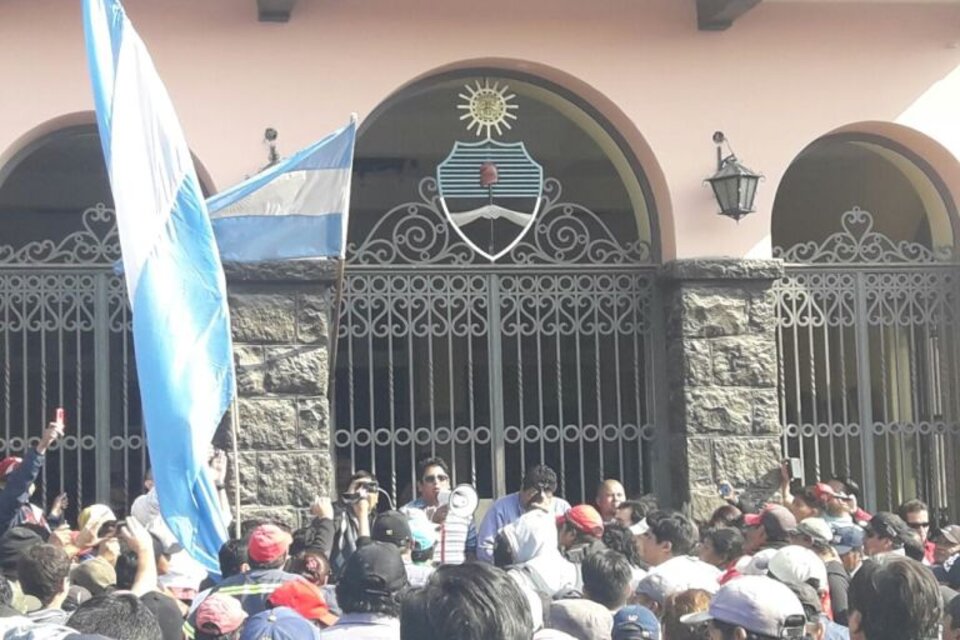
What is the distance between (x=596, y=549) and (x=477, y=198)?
4.93 meters

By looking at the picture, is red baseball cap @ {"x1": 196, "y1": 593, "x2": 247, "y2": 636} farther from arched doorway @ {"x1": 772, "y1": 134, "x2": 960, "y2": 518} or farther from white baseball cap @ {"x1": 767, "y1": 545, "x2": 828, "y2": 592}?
arched doorway @ {"x1": 772, "y1": 134, "x2": 960, "y2": 518}

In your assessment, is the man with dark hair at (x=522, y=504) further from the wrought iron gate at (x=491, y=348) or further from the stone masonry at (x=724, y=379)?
the stone masonry at (x=724, y=379)

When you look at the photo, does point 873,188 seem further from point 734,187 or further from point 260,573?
point 260,573

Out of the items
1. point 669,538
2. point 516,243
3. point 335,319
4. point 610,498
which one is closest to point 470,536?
point 610,498

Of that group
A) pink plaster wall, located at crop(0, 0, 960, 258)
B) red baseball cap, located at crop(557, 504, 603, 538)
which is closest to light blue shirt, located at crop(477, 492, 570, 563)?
red baseball cap, located at crop(557, 504, 603, 538)

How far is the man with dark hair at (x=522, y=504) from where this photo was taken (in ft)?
27.6

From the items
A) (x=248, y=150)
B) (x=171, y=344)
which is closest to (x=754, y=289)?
(x=248, y=150)

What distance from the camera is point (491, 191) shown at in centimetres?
1061

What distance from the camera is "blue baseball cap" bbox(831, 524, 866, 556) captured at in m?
7.61

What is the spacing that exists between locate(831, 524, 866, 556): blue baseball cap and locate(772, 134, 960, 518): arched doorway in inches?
114

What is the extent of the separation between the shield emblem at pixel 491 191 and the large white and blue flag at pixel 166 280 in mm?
3739

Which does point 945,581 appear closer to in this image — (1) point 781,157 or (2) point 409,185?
(1) point 781,157

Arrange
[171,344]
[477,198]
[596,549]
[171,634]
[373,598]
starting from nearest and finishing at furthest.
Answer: [373,598], [171,634], [596,549], [171,344], [477,198]

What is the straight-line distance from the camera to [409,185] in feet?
35.1
